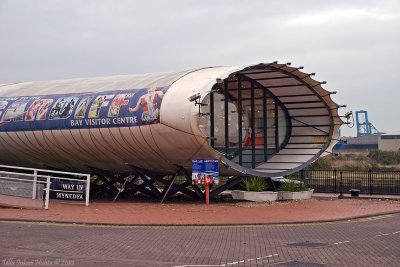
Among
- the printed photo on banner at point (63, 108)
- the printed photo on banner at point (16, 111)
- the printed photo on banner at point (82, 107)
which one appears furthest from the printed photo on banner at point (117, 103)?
the printed photo on banner at point (16, 111)

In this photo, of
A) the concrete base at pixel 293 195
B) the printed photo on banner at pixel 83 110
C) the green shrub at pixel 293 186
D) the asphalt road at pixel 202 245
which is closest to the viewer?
the asphalt road at pixel 202 245

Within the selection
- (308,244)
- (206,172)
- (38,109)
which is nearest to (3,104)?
(38,109)

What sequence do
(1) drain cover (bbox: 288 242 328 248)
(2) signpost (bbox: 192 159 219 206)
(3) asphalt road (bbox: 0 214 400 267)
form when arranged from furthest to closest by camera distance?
(2) signpost (bbox: 192 159 219 206)
(1) drain cover (bbox: 288 242 328 248)
(3) asphalt road (bbox: 0 214 400 267)

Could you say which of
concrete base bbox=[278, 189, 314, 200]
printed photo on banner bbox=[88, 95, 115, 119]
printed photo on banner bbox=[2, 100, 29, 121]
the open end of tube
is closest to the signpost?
the open end of tube

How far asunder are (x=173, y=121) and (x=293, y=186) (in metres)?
6.88

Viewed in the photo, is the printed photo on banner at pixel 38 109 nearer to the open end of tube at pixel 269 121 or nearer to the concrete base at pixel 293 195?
the open end of tube at pixel 269 121

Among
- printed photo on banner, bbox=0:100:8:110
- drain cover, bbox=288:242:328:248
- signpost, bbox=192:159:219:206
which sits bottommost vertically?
drain cover, bbox=288:242:328:248

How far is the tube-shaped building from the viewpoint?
23328 millimetres

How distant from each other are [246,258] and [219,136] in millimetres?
15629

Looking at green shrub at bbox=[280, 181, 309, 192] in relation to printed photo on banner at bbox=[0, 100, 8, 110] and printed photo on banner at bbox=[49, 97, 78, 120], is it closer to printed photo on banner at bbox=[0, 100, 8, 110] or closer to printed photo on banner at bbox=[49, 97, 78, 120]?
printed photo on banner at bbox=[49, 97, 78, 120]

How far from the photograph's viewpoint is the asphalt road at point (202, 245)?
11.1 m

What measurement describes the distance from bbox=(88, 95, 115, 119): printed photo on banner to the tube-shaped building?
2.2 inches

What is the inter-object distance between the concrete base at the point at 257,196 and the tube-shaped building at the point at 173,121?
89 centimetres

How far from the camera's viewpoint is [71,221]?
1762 centimetres
